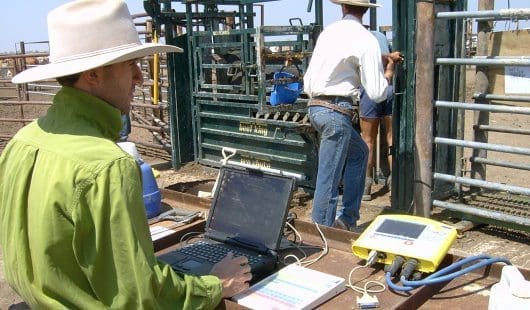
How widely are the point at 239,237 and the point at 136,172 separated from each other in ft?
2.86

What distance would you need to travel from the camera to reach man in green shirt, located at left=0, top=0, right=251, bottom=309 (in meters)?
1.37

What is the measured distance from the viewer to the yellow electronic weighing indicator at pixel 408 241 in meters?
1.88

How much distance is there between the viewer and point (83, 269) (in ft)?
4.64

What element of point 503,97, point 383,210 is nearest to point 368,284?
point 503,97

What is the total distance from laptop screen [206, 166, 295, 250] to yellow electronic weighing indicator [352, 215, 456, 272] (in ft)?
1.03

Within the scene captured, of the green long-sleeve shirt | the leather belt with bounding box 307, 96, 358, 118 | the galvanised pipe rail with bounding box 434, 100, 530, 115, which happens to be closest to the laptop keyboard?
the green long-sleeve shirt

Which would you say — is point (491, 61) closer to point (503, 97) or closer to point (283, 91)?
point (503, 97)

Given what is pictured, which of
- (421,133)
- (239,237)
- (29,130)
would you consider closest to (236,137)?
(421,133)

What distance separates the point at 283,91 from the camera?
551 cm

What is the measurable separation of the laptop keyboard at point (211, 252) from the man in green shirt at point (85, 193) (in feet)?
1.08

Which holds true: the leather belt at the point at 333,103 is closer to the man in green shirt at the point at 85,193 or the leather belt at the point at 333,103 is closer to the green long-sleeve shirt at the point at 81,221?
the man in green shirt at the point at 85,193

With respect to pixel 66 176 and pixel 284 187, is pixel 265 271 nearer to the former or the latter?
pixel 284 187

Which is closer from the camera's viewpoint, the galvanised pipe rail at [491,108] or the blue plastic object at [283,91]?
the galvanised pipe rail at [491,108]

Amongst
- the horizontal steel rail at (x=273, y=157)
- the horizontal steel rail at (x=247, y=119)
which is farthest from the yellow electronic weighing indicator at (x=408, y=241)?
the horizontal steel rail at (x=273, y=157)
